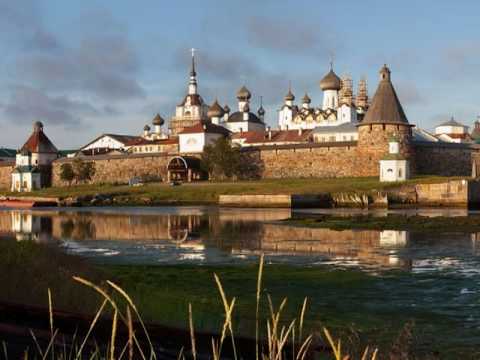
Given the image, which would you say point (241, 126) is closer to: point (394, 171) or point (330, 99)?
point (330, 99)

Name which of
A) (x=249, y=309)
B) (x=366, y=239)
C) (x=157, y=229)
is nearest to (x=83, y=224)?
(x=157, y=229)

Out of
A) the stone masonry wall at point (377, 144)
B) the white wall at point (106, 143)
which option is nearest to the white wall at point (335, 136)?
the stone masonry wall at point (377, 144)

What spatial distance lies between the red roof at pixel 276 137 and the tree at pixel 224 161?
42.4 ft

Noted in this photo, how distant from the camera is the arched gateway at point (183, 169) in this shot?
64.9 m

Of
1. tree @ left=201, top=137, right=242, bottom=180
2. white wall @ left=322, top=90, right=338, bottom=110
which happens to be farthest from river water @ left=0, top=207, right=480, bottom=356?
white wall @ left=322, top=90, right=338, bottom=110

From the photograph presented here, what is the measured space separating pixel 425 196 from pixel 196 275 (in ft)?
97.5

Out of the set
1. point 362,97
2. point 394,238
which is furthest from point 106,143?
point 394,238

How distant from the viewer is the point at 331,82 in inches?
3408

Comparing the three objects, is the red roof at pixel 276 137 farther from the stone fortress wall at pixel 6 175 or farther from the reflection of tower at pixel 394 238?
the reflection of tower at pixel 394 238

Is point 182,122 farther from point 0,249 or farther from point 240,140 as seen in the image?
point 0,249

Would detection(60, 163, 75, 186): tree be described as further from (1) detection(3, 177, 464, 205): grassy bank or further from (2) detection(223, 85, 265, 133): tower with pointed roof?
(2) detection(223, 85, 265, 133): tower with pointed roof

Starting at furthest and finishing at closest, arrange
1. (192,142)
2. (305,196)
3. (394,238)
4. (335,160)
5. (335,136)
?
(192,142) → (335,136) → (335,160) → (305,196) → (394,238)

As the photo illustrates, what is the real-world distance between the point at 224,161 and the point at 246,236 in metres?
38.9

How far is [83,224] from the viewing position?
28641 millimetres
